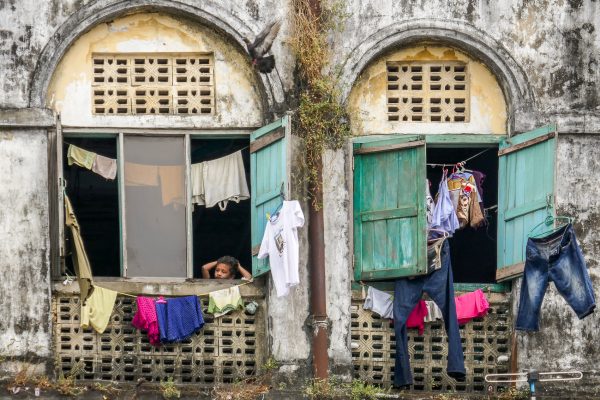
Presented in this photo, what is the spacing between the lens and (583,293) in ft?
34.9

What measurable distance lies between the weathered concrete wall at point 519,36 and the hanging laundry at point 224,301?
225 cm

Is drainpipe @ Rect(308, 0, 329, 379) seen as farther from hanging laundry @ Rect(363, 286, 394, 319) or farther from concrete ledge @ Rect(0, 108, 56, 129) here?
concrete ledge @ Rect(0, 108, 56, 129)

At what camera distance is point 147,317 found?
1146 cm

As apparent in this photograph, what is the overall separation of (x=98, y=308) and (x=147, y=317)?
0.48 meters

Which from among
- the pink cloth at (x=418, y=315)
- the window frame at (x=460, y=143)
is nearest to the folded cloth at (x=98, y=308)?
the window frame at (x=460, y=143)

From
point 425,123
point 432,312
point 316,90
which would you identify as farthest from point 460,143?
point 432,312

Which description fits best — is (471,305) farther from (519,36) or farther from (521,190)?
(519,36)

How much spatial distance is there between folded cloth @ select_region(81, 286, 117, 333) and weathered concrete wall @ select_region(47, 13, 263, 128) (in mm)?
1601

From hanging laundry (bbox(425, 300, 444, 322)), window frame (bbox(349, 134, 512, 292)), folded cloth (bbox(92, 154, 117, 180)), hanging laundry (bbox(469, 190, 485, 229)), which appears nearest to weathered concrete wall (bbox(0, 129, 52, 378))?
folded cloth (bbox(92, 154, 117, 180))

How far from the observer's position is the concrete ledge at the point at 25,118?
11498mm

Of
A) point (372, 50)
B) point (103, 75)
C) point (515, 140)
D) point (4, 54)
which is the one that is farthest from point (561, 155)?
point (4, 54)

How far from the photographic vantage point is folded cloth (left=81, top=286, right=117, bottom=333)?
1152 cm

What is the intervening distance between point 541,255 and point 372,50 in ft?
8.16

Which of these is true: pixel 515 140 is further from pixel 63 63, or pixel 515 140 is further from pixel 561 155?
pixel 63 63
